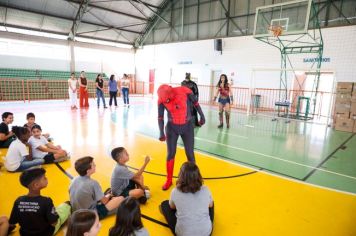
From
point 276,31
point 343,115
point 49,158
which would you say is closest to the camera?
point 49,158

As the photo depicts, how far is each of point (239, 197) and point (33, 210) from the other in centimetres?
275

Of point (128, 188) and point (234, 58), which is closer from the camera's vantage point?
point (128, 188)

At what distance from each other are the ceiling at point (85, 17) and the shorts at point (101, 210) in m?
16.7

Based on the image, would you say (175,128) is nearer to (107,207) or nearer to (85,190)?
(107,207)

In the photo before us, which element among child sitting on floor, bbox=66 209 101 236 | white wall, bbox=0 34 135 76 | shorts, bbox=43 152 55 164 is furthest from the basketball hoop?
white wall, bbox=0 34 135 76

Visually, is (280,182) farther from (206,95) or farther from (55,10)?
(55,10)

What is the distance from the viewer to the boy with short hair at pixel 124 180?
3.26 metres

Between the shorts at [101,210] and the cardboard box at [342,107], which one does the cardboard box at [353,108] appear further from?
the shorts at [101,210]

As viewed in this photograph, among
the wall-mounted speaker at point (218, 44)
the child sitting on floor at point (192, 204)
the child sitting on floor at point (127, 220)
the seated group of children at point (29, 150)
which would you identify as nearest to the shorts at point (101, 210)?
the child sitting on floor at point (192, 204)

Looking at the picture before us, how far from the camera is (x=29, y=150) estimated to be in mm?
4699

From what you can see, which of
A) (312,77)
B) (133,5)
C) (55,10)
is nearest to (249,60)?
(312,77)

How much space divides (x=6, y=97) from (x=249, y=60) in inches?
618

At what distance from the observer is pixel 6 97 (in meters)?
15.1

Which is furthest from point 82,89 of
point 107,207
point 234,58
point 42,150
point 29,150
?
point 107,207
